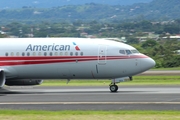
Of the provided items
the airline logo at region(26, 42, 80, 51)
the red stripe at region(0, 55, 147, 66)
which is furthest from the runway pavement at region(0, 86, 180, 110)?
the airline logo at region(26, 42, 80, 51)

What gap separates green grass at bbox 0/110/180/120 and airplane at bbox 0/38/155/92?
1196cm

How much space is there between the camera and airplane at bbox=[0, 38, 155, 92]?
1540 inches

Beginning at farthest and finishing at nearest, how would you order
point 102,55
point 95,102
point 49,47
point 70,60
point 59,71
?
point 49,47 < point 59,71 < point 70,60 < point 102,55 < point 95,102

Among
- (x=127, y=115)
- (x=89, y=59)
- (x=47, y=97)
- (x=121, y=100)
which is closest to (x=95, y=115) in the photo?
(x=127, y=115)

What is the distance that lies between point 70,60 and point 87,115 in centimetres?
1357

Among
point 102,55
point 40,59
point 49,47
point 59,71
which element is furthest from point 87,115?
point 49,47

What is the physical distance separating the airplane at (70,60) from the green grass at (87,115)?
1196 centimetres

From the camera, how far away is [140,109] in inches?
1121

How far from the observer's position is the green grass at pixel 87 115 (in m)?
25.2

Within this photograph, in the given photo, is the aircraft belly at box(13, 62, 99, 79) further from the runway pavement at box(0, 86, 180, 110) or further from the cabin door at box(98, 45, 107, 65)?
the runway pavement at box(0, 86, 180, 110)

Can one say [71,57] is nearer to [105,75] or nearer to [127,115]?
[105,75]

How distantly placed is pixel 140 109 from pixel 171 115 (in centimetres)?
273

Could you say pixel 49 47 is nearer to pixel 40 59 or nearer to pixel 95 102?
pixel 40 59

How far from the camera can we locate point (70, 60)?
130ft
